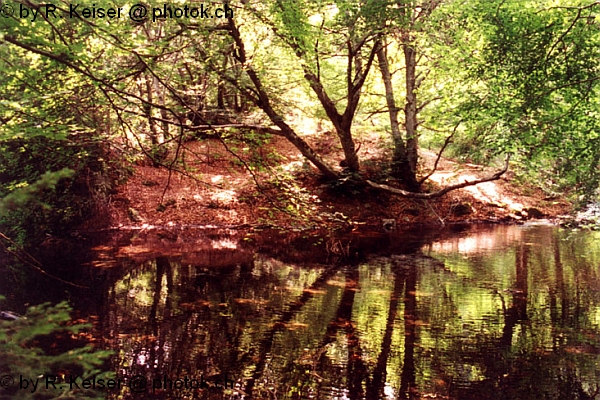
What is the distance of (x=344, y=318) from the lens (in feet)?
21.7

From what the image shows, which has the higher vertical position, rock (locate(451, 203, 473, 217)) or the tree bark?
the tree bark

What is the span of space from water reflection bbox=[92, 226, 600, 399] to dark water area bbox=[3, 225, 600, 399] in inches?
0.9

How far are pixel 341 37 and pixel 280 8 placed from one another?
3.36 meters

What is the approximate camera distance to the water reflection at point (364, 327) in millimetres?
4730

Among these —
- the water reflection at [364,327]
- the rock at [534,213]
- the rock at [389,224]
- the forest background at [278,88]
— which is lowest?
the water reflection at [364,327]

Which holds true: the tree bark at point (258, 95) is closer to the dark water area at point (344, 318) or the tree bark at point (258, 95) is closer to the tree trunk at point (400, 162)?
the tree trunk at point (400, 162)

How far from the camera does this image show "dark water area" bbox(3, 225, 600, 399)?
473 cm

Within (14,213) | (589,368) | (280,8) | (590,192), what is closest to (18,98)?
(14,213)

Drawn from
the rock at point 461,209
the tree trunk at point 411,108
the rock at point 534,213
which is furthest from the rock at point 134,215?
the rock at point 534,213

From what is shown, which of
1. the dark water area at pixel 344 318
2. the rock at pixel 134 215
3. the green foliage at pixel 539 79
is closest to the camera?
the dark water area at pixel 344 318

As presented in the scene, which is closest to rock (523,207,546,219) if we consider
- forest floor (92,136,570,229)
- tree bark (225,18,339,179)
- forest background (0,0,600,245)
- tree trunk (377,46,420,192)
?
forest floor (92,136,570,229)

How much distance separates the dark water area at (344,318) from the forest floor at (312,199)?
A: 7.29 ft

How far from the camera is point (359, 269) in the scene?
9.61 metres

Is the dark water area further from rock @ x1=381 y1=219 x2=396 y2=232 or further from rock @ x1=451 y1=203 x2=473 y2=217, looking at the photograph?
rock @ x1=451 y1=203 x2=473 y2=217
